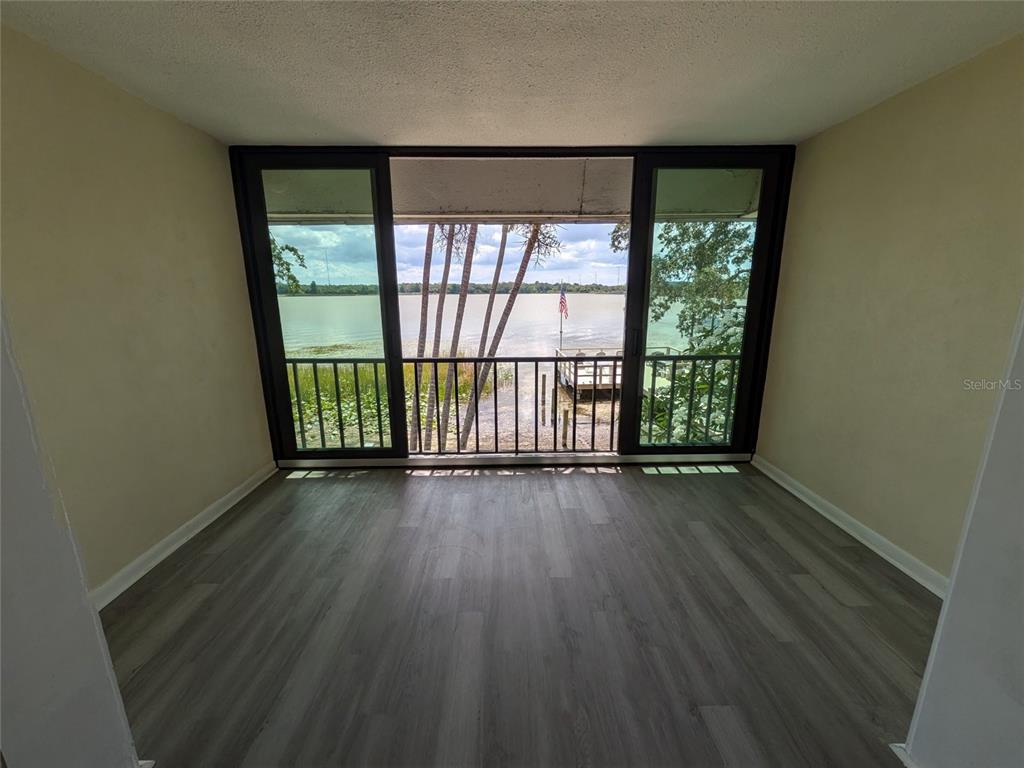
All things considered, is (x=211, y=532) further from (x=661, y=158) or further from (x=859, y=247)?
(x=859, y=247)

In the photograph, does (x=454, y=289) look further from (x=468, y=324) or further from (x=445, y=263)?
(x=468, y=324)

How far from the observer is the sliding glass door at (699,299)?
2686 mm

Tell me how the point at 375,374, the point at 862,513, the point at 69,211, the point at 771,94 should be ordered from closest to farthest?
the point at 69,211 → the point at 771,94 → the point at 862,513 → the point at 375,374

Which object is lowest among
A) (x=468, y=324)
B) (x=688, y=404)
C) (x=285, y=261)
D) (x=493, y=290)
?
(x=688, y=404)

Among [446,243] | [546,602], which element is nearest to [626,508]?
[546,602]

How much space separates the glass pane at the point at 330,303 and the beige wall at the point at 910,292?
2.84 meters

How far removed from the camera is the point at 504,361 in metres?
3.19

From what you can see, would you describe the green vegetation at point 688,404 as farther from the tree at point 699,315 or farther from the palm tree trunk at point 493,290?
the palm tree trunk at point 493,290

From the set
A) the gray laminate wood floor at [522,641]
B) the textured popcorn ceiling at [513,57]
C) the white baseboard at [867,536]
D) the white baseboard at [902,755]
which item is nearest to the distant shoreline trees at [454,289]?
the textured popcorn ceiling at [513,57]

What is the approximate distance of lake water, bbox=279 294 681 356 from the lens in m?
2.85

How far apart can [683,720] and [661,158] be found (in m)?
2.91

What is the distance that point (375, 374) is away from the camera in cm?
303

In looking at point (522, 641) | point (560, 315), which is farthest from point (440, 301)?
point (522, 641)

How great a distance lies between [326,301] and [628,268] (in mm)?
2145
